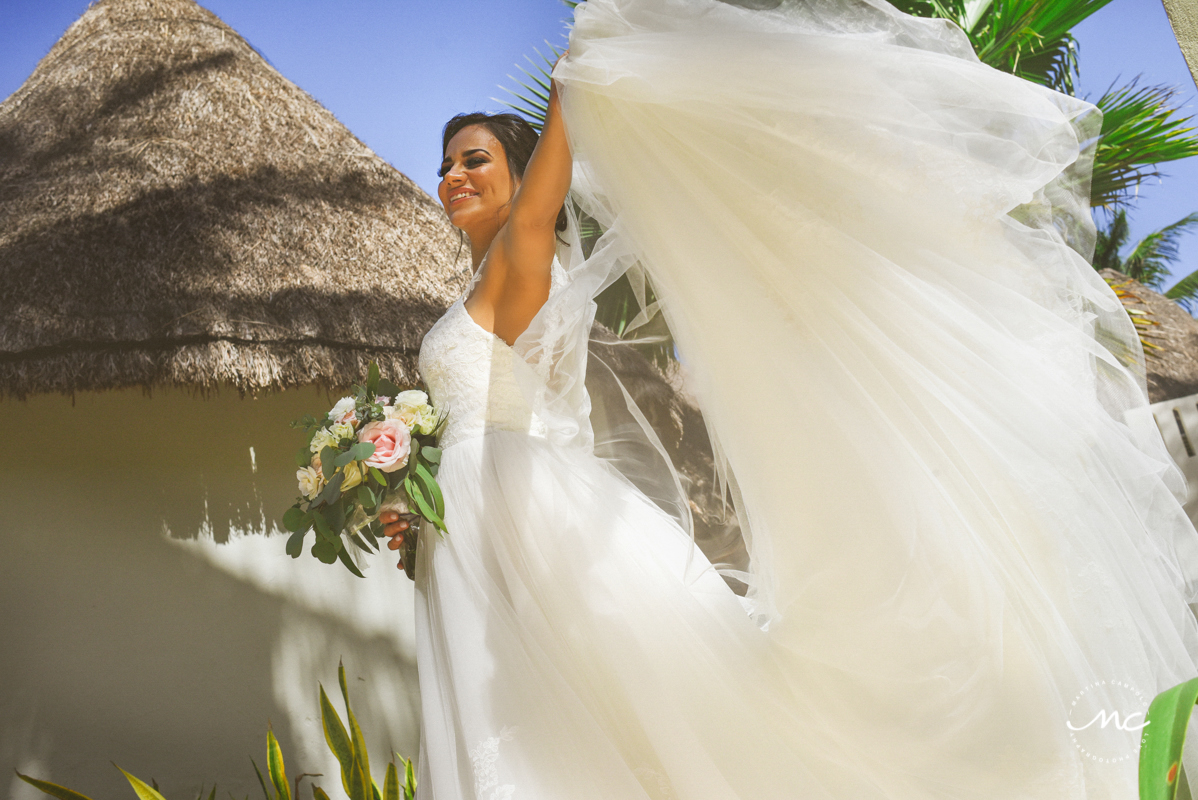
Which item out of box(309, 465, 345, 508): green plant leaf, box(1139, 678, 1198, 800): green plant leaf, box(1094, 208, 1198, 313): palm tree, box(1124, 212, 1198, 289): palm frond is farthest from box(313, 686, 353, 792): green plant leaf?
box(1124, 212, 1198, 289): palm frond

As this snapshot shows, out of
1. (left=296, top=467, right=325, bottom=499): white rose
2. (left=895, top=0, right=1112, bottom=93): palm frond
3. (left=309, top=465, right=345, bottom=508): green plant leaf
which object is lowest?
(left=296, top=467, right=325, bottom=499): white rose

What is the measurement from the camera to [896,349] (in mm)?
1498

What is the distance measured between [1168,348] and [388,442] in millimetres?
9847

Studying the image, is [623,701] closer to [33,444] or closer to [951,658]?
[951,658]

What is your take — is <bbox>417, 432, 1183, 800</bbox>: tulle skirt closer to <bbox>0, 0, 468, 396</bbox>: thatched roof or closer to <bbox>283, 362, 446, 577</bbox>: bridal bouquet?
<bbox>283, 362, 446, 577</bbox>: bridal bouquet

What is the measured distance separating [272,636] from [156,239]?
7.23 feet

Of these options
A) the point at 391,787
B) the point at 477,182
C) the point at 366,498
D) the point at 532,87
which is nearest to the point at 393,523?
the point at 366,498

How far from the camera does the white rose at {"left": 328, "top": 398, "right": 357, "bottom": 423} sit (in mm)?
2045

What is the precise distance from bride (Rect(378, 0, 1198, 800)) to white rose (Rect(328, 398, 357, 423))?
573 mm

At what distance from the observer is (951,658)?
1.40 m

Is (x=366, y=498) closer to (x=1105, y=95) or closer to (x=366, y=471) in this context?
(x=366, y=471)

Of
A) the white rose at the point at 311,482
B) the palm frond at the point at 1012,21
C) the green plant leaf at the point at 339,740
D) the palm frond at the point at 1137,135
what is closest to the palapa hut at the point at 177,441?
the green plant leaf at the point at 339,740

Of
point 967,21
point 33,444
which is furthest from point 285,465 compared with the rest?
point 967,21

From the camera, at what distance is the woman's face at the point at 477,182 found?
7.76 feet
